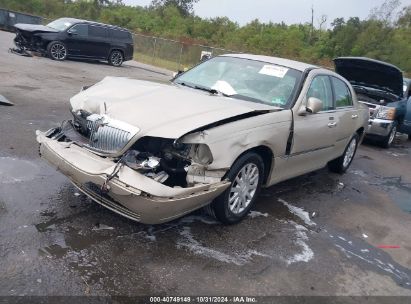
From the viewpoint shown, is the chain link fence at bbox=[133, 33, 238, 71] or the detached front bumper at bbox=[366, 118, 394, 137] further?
the chain link fence at bbox=[133, 33, 238, 71]

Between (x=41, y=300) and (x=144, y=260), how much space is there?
0.91m

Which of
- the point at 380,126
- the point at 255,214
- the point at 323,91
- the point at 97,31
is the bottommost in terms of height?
the point at 255,214

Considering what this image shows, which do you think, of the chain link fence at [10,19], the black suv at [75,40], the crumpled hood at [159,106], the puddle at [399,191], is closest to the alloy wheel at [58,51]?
the black suv at [75,40]

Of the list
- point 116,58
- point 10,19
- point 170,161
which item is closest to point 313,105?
point 170,161

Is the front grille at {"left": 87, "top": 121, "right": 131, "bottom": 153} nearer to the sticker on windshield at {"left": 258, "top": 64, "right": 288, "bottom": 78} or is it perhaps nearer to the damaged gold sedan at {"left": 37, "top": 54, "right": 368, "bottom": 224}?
the damaged gold sedan at {"left": 37, "top": 54, "right": 368, "bottom": 224}

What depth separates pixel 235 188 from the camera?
4.40m

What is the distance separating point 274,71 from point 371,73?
579 centimetres

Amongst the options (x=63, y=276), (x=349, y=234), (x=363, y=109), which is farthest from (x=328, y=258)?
(x=363, y=109)

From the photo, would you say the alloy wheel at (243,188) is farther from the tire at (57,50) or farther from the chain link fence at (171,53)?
the chain link fence at (171,53)

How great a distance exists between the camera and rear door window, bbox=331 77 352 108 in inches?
248

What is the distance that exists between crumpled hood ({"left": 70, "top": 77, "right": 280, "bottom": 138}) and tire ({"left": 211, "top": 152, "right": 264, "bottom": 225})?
50cm

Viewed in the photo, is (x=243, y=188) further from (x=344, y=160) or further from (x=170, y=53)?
(x=170, y=53)

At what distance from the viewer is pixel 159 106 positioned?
4266 millimetres

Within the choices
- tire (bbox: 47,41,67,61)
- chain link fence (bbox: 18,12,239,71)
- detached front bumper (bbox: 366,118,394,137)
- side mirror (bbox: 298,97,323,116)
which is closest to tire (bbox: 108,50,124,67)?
tire (bbox: 47,41,67,61)
